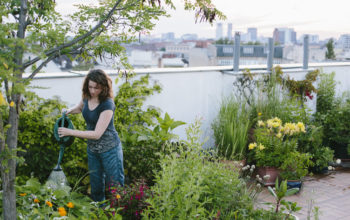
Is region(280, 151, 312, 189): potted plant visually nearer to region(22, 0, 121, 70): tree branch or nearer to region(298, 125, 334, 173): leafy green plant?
region(298, 125, 334, 173): leafy green plant

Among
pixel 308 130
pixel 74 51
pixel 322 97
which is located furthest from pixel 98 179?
pixel 322 97

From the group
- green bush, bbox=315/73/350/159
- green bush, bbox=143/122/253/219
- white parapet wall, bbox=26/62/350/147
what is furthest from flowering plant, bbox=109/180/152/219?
green bush, bbox=315/73/350/159

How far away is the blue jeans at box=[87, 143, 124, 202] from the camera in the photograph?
3.51 m

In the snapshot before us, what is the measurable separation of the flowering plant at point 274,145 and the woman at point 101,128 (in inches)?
82.7

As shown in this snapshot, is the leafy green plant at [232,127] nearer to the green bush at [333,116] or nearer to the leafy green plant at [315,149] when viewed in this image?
the leafy green plant at [315,149]

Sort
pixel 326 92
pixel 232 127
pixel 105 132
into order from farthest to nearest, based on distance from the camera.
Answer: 1. pixel 326 92
2. pixel 232 127
3. pixel 105 132

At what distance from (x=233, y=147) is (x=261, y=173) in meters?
0.50

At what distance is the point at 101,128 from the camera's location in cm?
336

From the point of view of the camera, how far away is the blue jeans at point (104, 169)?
138 inches

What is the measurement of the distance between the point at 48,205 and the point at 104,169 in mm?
716

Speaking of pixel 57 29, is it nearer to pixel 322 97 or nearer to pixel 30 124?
pixel 30 124

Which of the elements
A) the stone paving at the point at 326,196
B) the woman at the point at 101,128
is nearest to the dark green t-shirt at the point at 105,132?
the woman at the point at 101,128

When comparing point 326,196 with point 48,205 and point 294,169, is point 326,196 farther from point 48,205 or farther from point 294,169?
point 48,205

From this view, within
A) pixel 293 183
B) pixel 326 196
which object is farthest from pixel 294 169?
pixel 326 196
